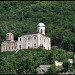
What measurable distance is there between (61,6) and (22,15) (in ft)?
29.0

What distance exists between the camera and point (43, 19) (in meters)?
115

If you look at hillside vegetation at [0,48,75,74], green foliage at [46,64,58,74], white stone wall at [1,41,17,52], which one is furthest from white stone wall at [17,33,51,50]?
green foliage at [46,64,58,74]

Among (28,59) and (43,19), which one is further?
(43,19)

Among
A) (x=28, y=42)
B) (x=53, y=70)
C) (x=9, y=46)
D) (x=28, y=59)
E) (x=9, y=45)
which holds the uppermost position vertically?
(x=28, y=42)

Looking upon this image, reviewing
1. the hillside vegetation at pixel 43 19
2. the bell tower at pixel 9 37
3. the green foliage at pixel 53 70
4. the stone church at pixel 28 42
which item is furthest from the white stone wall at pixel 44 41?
the green foliage at pixel 53 70

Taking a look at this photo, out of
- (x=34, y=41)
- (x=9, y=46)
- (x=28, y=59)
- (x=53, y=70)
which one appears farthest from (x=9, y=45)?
(x=53, y=70)

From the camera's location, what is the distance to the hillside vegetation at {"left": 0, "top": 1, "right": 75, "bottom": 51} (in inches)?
3964

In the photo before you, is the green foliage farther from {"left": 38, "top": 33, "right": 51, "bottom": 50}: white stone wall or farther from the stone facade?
the stone facade

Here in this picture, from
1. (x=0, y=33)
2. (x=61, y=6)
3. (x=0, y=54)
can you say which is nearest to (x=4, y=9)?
(x=61, y=6)

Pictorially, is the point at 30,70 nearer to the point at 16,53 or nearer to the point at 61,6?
the point at 16,53

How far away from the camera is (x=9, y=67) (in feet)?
285

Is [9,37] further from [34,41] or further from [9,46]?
[34,41]

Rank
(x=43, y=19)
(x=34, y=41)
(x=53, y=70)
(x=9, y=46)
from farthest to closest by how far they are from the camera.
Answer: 1. (x=43, y=19)
2. (x=9, y=46)
3. (x=34, y=41)
4. (x=53, y=70)

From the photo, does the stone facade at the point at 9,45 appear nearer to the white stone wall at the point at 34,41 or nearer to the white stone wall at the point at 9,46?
the white stone wall at the point at 9,46
